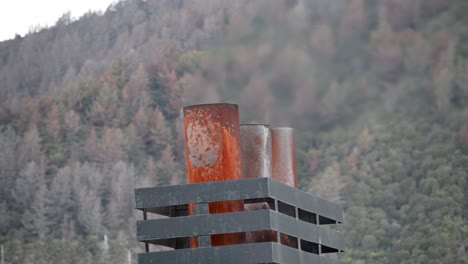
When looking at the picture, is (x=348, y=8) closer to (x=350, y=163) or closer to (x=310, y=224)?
(x=350, y=163)

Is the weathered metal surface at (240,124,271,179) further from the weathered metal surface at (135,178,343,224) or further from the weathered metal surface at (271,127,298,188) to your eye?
the weathered metal surface at (135,178,343,224)

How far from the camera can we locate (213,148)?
113 feet

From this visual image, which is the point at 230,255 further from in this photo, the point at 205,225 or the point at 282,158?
the point at 282,158

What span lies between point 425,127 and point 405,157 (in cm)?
321

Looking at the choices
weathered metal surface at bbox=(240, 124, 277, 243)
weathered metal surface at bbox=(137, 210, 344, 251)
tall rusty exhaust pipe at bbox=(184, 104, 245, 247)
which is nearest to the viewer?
weathered metal surface at bbox=(137, 210, 344, 251)

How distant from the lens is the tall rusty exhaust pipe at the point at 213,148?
34.5 metres

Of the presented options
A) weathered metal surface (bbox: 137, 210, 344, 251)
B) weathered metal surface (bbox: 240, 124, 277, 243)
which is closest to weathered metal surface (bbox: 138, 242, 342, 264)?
weathered metal surface (bbox: 137, 210, 344, 251)

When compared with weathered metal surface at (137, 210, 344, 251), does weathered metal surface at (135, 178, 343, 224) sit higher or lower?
higher

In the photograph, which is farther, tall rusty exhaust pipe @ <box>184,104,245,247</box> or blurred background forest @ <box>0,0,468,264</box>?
blurred background forest @ <box>0,0,468,264</box>

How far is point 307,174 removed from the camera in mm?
83875

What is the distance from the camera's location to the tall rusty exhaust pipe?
34500 millimetres

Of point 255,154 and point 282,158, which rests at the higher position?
point 282,158

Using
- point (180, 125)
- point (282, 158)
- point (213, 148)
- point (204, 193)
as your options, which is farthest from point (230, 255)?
point (180, 125)

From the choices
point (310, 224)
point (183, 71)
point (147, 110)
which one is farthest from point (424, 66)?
point (310, 224)
